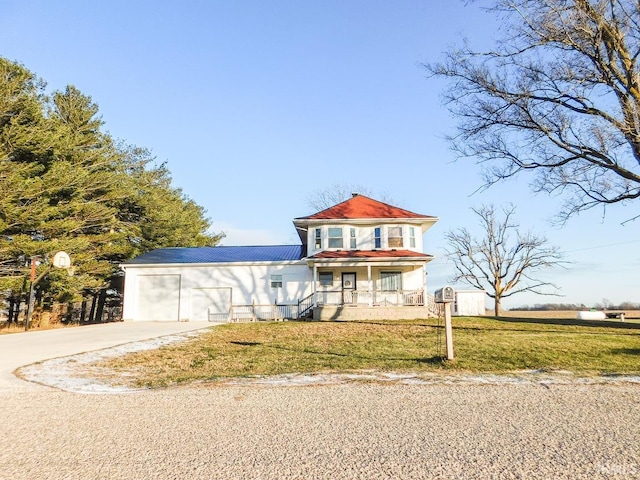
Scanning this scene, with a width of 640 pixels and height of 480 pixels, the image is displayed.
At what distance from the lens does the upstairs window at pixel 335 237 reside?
2334 cm

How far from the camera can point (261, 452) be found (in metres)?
3.36

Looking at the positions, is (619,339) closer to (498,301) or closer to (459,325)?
(459,325)

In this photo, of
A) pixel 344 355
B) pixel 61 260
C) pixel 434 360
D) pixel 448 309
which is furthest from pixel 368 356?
pixel 61 260

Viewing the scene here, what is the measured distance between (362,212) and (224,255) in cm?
868

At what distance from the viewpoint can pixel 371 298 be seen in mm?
22000

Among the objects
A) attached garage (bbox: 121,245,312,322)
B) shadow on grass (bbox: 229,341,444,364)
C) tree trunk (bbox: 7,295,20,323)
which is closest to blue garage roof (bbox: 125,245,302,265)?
attached garage (bbox: 121,245,312,322)

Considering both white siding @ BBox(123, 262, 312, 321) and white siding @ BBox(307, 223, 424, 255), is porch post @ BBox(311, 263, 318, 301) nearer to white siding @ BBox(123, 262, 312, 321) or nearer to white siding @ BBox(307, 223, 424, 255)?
white siding @ BBox(123, 262, 312, 321)

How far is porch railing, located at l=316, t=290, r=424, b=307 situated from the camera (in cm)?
2141

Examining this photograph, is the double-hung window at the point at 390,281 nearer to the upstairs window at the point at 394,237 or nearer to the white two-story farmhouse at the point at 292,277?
the white two-story farmhouse at the point at 292,277

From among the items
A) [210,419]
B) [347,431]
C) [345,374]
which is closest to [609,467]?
[347,431]

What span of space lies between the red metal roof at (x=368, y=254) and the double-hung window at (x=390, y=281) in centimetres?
127

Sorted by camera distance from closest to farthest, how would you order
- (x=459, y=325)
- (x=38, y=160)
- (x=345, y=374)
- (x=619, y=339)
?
(x=345, y=374)
(x=619, y=339)
(x=459, y=325)
(x=38, y=160)

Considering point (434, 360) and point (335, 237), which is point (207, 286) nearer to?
point (335, 237)

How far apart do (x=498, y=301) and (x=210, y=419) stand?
3241 centimetres
